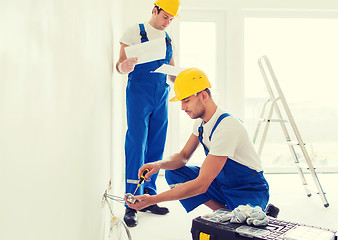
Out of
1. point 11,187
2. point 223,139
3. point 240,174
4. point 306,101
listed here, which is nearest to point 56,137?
point 11,187

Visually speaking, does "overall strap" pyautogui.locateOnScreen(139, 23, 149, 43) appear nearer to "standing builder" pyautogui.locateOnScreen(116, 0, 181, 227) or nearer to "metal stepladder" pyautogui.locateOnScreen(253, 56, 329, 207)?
"standing builder" pyautogui.locateOnScreen(116, 0, 181, 227)

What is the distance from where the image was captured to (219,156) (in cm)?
187

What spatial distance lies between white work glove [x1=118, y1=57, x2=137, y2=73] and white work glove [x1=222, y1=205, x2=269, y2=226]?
3.64ft

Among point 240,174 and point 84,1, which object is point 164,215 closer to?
point 240,174

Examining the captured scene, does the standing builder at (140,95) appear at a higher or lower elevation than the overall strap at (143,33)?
lower

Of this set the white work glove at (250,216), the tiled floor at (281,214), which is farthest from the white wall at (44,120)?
the tiled floor at (281,214)

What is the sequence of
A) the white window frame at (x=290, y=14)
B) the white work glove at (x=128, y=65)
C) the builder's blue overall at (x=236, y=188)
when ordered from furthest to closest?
1. the white window frame at (x=290, y=14)
2. the white work glove at (x=128, y=65)
3. the builder's blue overall at (x=236, y=188)

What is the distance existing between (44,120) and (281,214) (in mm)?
2500

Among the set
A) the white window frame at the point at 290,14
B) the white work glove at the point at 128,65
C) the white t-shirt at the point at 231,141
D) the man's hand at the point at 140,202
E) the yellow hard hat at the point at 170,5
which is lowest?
the man's hand at the point at 140,202

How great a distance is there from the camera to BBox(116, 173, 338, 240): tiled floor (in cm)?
247

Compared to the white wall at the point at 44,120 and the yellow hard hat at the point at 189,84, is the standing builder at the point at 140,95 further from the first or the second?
the white wall at the point at 44,120

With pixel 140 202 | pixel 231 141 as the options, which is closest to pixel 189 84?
pixel 231 141

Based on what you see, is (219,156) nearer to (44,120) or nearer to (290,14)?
(44,120)

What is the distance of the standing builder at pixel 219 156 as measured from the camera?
1.88 m
